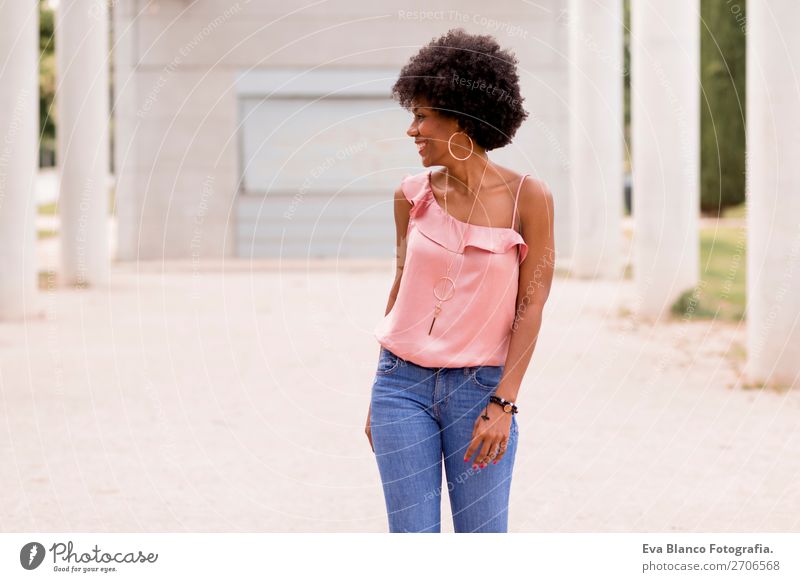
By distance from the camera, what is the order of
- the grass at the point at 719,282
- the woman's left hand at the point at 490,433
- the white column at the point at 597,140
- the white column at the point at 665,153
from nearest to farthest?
the woman's left hand at the point at 490,433, the white column at the point at 665,153, the grass at the point at 719,282, the white column at the point at 597,140

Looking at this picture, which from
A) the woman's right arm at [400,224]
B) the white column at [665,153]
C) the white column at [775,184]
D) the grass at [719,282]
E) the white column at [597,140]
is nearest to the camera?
the woman's right arm at [400,224]

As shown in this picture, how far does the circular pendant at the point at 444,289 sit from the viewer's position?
12.5 ft

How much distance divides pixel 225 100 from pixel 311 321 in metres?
11.0

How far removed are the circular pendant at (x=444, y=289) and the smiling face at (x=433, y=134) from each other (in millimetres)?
338

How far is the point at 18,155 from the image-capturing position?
15984 millimetres

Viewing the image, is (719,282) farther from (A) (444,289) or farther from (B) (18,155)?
(A) (444,289)

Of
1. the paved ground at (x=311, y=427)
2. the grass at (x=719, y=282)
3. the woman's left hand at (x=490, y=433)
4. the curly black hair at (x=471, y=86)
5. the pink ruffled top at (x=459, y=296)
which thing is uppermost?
the curly black hair at (x=471, y=86)

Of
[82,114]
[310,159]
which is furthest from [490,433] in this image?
[310,159]

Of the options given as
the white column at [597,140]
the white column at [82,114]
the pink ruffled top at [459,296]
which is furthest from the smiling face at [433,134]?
the white column at [597,140]

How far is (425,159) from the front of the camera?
151 inches

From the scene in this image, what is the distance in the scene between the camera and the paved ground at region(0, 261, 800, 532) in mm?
7309

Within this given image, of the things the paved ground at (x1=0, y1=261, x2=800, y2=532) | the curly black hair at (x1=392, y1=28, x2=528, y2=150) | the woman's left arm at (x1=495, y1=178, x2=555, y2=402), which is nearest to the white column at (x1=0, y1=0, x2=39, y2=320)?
the paved ground at (x1=0, y1=261, x2=800, y2=532)

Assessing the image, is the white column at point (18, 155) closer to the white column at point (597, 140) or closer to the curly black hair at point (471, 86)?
the white column at point (597, 140)
